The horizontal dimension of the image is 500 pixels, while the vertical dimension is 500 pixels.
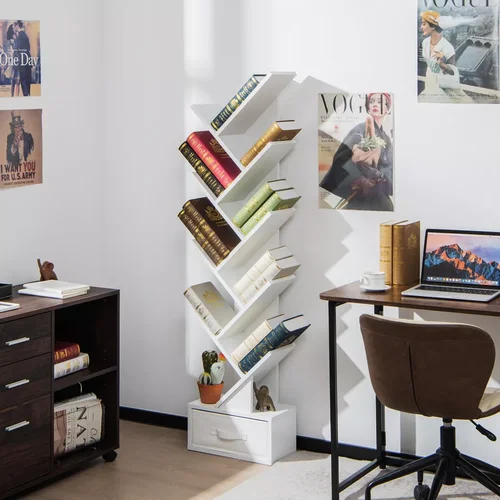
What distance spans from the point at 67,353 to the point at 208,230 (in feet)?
2.70

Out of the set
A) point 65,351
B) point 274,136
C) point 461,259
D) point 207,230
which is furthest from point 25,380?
point 461,259

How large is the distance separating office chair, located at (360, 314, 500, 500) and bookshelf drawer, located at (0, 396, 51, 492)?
1345mm

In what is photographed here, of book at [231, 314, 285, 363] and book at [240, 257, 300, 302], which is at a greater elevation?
book at [240, 257, 300, 302]

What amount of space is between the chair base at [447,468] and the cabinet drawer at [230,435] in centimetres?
67

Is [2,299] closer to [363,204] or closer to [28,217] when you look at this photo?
[28,217]

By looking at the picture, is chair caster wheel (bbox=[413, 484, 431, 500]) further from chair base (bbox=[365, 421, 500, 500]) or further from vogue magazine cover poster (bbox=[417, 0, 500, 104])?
vogue magazine cover poster (bbox=[417, 0, 500, 104])

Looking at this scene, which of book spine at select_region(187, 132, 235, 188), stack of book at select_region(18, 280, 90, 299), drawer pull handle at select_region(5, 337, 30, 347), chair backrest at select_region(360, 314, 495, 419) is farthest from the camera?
book spine at select_region(187, 132, 235, 188)

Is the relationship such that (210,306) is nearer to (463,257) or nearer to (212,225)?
(212,225)

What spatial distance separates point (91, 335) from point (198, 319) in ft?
1.84

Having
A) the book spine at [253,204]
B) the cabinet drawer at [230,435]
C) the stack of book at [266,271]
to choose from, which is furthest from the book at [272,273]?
the cabinet drawer at [230,435]

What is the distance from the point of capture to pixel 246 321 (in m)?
4.05

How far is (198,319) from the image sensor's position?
4.28 metres

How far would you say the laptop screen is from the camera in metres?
3.42

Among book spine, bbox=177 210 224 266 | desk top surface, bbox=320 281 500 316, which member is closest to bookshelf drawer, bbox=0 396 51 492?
book spine, bbox=177 210 224 266
